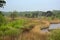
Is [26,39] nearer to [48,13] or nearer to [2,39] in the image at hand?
[2,39]

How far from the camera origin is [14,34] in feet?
31.2

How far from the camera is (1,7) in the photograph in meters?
11.3

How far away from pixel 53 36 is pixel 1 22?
5.25m

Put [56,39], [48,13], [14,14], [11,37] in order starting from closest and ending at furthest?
1. [56,39]
2. [11,37]
3. [14,14]
4. [48,13]

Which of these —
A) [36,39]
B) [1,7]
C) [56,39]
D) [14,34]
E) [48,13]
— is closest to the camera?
[56,39]

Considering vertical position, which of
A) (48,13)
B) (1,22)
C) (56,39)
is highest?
(56,39)

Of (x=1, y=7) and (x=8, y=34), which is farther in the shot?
(x=1, y=7)

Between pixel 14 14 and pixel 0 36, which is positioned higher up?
pixel 0 36

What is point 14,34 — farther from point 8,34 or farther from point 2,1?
point 2,1

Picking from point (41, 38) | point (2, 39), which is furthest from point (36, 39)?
point (2, 39)

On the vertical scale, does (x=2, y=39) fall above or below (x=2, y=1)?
below

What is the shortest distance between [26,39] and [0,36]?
1.46 meters

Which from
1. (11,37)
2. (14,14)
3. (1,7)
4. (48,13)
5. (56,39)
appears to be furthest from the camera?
(48,13)

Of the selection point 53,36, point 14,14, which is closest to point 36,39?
point 53,36
